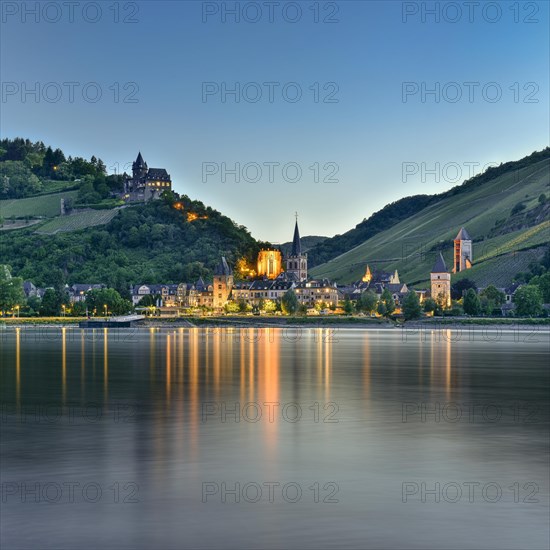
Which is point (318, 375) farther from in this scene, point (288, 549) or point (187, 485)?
point (288, 549)

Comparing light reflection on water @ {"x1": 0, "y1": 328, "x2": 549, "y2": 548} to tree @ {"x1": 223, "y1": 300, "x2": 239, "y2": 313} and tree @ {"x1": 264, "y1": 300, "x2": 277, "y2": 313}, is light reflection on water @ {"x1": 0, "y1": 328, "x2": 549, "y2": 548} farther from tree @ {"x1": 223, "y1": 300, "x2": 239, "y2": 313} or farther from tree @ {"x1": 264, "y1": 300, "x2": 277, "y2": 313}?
tree @ {"x1": 223, "y1": 300, "x2": 239, "y2": 313}

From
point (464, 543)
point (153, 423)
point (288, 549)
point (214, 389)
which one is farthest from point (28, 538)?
point (214, 389)

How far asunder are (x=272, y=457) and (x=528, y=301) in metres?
142

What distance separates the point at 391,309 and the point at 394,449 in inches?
5969

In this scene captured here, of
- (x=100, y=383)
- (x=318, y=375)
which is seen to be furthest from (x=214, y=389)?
(x=318, y=375)

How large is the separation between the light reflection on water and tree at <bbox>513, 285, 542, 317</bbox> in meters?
110

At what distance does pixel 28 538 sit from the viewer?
1675 cm

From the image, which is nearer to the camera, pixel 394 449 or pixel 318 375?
pixel 394 449

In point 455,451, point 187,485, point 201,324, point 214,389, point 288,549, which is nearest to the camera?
point 288,549

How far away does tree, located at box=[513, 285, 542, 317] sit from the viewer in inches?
6353

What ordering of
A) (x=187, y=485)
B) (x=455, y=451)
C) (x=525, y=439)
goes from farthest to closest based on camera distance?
(x=525, y=439)
(x=455, y=451)
(x=187, y=485)

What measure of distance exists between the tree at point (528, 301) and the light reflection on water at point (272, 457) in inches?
4327

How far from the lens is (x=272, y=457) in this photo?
84.7ft

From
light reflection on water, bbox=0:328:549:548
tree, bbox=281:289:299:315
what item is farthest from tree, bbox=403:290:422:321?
light reflection on water, bbox=0:328:549:548
